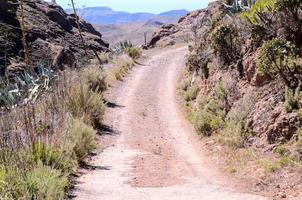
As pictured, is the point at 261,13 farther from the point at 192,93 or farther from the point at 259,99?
the point at 192,93

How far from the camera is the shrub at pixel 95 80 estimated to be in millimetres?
21189

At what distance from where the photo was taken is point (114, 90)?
75.9 ft

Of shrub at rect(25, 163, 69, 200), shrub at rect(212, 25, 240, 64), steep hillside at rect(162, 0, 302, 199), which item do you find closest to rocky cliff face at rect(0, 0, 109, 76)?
shrub at rect(212, 25, 240, 64)

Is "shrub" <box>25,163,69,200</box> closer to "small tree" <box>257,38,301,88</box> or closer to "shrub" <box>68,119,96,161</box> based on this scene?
"shrub" <box>68,119,96,161</box>

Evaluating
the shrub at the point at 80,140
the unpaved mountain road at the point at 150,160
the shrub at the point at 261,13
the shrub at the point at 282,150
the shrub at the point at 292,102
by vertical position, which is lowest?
the unpaved mountain road at the point at 150,160

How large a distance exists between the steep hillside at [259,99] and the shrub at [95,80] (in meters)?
5.41

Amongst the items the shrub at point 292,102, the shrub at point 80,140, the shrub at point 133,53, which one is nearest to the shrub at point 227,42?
the shrub at point 292,102

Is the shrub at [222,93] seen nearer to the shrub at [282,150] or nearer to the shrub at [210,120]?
the shrub at [210,120]

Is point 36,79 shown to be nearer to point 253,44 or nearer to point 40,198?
point 253,44

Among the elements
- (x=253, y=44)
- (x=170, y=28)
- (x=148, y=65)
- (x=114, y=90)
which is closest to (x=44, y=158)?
(x=253, y=44)

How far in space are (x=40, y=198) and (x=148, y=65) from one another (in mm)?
26260

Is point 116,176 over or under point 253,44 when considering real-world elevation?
under

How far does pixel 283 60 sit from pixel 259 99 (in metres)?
1.07

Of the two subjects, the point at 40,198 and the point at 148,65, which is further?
the point at 148,65
